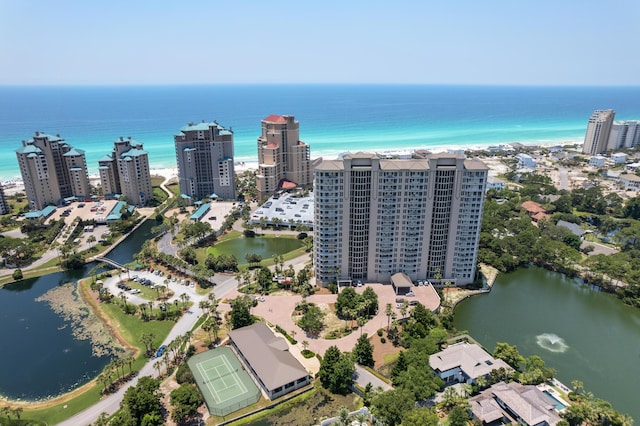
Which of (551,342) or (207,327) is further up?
(207,327)

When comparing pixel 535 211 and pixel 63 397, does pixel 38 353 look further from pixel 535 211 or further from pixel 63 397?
pixel 535 211

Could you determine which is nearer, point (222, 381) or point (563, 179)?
point (222, 381)

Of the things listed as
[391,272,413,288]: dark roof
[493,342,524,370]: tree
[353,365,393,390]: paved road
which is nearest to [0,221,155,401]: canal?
[353,365,393,390]: paved road

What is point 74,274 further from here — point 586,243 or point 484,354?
point 586,243

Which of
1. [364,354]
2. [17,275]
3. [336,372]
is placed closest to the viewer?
[336,372]

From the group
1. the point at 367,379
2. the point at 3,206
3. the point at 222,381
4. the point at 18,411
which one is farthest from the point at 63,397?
the point at 3,206

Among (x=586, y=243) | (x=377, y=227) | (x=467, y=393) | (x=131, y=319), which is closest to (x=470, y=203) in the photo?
(x=377, y=227)
